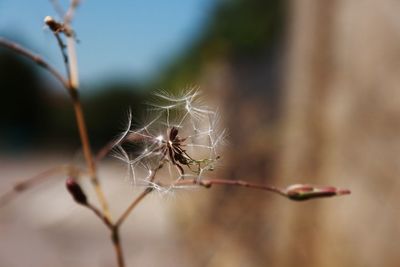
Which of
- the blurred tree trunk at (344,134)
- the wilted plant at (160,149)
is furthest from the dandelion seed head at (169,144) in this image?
the blurred tree trunk at (344,134)

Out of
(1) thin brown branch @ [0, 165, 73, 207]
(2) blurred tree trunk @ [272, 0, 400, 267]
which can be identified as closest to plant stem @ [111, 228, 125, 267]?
(1) thin brown branch @ [0, 165, 73, 207]

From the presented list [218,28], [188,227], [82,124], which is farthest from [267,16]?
[82,124]

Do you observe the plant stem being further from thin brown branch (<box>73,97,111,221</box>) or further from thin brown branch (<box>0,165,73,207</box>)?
thin brown branch (<box>0,165,73,207</box>)

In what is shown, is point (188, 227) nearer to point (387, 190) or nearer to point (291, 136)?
point (291, 136)

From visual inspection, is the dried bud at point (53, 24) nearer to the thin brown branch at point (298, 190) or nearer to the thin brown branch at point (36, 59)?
the thin brown branch at point (36, 59)

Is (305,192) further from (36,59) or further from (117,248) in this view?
(36,59)
